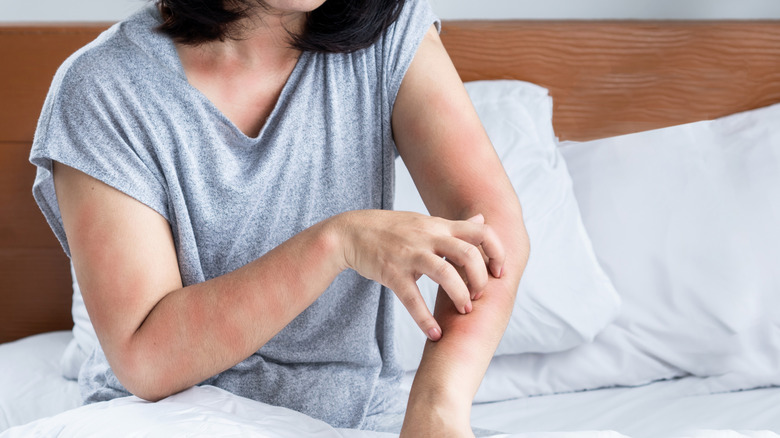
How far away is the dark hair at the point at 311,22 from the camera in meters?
0.86

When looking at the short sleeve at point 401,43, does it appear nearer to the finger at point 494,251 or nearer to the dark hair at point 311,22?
the dark hair at point 311,22

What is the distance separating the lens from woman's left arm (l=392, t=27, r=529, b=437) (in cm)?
66

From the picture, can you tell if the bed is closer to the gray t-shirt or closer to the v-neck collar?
the gray t-shirt

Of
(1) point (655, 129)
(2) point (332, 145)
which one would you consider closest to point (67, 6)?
(2) point (332, 145)

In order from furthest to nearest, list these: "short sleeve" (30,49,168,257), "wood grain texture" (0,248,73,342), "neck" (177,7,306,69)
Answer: "wood grain texture" (0,248,73,342), "neck" (177,7,306,69), "short sleeve" (30,49,168,257)

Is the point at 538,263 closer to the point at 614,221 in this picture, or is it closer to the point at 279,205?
the point at 614,221

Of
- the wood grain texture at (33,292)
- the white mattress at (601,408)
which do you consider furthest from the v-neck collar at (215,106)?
the wood grain texture at (33,292)

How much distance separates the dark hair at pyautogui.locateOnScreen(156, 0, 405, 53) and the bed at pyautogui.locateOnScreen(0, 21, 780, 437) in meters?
0.48

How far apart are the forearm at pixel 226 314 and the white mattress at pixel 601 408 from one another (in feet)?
1.74

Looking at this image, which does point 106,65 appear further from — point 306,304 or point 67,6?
point 67,6

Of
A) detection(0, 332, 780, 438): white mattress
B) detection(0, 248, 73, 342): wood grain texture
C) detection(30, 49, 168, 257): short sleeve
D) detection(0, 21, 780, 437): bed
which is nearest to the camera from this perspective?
detection(30, 49, 168, 257): short sleeve

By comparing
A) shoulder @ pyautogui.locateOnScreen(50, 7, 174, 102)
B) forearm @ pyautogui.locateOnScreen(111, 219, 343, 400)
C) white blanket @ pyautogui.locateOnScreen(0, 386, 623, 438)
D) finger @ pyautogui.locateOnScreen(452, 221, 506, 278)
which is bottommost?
white blanket @ pyautogui.locateOnScreen(0, 386, 623, 438)

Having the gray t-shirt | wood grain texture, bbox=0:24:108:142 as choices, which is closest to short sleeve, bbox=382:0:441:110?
the gray t-shirt

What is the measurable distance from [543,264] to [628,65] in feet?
1.67
